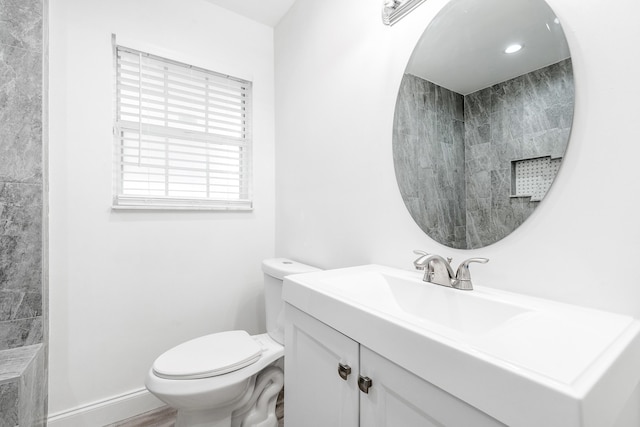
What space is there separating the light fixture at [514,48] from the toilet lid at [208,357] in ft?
4.82

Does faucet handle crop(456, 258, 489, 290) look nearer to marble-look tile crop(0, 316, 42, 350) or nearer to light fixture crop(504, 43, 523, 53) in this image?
light fixture crop(504, 43, 523, 53)

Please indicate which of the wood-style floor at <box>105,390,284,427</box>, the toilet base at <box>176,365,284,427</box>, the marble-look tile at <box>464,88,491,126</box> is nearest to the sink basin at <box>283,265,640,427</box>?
the marble-look tile at <box>464,88,491,126</box>

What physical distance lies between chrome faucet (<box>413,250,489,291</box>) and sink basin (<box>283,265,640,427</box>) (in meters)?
0.03

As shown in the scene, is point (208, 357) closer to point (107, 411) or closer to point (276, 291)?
point (276, 291)

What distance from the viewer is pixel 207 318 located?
178 centimetres

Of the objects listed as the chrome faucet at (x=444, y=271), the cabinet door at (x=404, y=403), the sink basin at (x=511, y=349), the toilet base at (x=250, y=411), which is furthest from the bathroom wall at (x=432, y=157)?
the toilet base at (x=250, y=411)

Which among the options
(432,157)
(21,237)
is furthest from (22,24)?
(432,157)

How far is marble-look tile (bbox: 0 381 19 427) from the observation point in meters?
0.98

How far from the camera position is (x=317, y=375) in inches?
32.4

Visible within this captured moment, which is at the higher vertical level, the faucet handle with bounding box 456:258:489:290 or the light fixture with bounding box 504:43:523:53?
the light fixture with bounding box 504:43:523:53

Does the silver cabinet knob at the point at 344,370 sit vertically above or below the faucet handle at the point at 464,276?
below

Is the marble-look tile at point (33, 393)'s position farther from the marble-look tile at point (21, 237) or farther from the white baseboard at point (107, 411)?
the marble-look tile at point (21, 237)

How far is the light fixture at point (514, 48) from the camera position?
2.66 feet

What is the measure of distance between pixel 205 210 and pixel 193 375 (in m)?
0.95
